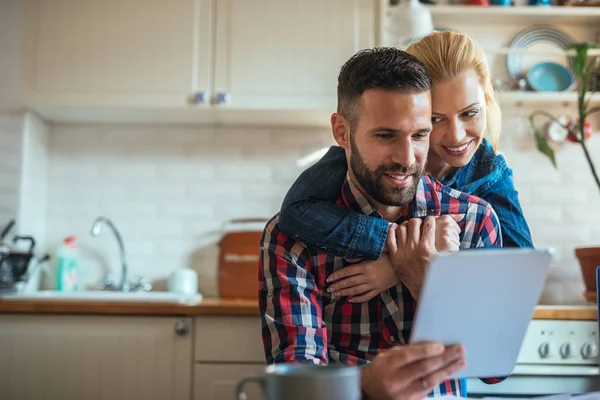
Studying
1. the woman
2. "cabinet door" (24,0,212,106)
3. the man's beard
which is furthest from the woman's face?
"cabinet door" (24,0,212,106)

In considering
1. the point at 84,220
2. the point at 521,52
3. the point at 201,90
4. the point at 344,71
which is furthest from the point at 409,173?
the point at 84,220

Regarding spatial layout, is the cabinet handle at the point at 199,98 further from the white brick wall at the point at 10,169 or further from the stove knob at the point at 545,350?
the stove knob at the point at 545,350

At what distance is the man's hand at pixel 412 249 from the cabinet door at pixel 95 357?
1384mm

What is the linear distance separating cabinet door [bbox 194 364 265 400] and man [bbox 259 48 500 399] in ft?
3.90

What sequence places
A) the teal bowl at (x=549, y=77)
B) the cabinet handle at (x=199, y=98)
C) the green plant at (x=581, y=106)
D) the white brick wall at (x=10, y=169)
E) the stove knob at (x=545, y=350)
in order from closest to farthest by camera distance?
the stove knob at (x=545, y=350), the green plant at (x=581, y=106), the cabinet handle at (x=199, y=98), the white brick wall at (x=10, y=169), the teal bowl at (x=549, y=77)

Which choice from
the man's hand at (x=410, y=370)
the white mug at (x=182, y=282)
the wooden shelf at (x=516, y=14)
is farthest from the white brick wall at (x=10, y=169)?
the man's hand at (x=410, y=370)

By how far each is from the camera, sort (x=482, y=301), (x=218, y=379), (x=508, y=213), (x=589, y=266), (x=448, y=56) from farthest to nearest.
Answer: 1. (x=589, y=266)
2. (x=218, y=379)
3. (x=508, y=213)
4. (x=448, y=56)
5. (x=482, y=301)

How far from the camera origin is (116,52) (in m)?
2.94

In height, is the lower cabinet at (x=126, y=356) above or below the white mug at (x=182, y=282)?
below

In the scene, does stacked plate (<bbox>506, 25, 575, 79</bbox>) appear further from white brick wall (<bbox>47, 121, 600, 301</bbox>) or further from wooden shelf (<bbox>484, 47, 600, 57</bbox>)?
white brick wall (<bbox>47, 121, 600, 301</bbox>)

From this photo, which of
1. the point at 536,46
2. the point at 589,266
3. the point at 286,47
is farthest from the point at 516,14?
the point at 589,266

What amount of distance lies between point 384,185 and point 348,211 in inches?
4.2

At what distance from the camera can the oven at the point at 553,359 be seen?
7.42 feet

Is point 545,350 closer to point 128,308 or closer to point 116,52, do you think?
point 128,308
